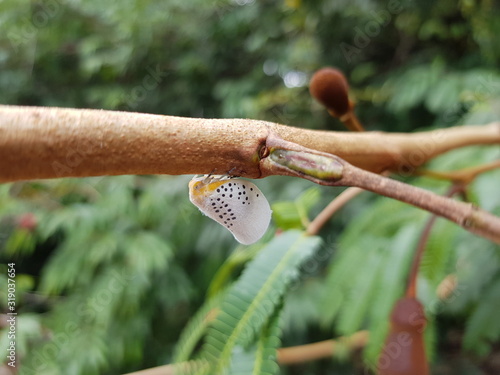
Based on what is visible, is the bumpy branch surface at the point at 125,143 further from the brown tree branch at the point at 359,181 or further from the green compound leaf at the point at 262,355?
the green compound leaf at the point at 262,355

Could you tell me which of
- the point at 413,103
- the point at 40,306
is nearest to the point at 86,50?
the point at 40,306

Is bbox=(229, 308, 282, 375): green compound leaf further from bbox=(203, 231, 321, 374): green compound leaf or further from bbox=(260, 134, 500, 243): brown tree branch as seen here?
bbox=(260, 134, 500, 243): brown tree branch

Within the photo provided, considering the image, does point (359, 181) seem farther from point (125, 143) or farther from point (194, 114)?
point (194, 114)

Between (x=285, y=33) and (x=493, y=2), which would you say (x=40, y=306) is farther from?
(x=493, y=2)

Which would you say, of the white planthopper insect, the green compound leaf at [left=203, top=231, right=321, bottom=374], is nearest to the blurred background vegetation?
the green compound leaf at [left=203, top=231, right=321, bottom=374]

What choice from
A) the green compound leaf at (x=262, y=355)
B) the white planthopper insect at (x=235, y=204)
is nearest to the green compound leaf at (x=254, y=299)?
the green compound leaf at (x=262, y=355)

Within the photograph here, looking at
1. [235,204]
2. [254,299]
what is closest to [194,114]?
[254,299]

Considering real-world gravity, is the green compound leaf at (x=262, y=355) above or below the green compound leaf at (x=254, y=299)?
below
